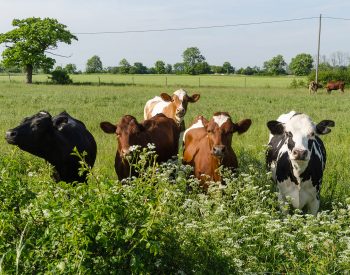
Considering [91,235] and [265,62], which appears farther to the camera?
[265,62]

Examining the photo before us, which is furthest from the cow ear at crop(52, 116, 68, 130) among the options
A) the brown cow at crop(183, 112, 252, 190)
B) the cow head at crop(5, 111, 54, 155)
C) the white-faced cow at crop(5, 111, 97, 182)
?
the brown cow at crop(183, 112, 252, 190)

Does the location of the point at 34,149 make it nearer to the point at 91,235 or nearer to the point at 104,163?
the point at 104,163

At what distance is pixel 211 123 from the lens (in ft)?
19.9

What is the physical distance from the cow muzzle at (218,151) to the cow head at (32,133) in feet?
7.20

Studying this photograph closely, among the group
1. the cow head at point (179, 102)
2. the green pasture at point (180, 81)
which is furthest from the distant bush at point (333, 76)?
the cow head at point (179, 102)

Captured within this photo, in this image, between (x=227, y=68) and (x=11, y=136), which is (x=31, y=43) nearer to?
(x=11, y=136)

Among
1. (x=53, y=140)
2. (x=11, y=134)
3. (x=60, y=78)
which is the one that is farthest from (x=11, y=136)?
(x=60, y=78)

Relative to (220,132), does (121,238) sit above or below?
below

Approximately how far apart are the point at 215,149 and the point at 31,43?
4767 centimetres

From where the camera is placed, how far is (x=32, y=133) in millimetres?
5672

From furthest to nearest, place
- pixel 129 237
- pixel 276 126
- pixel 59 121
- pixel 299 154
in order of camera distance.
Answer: pixel 59 121 < pixel 276 126 < pixel 299 154 < pixel 129 237

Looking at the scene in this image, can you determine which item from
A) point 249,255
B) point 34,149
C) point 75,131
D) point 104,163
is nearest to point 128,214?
point 249,255

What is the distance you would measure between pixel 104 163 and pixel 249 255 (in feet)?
15.9

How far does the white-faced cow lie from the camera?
18.4ft
